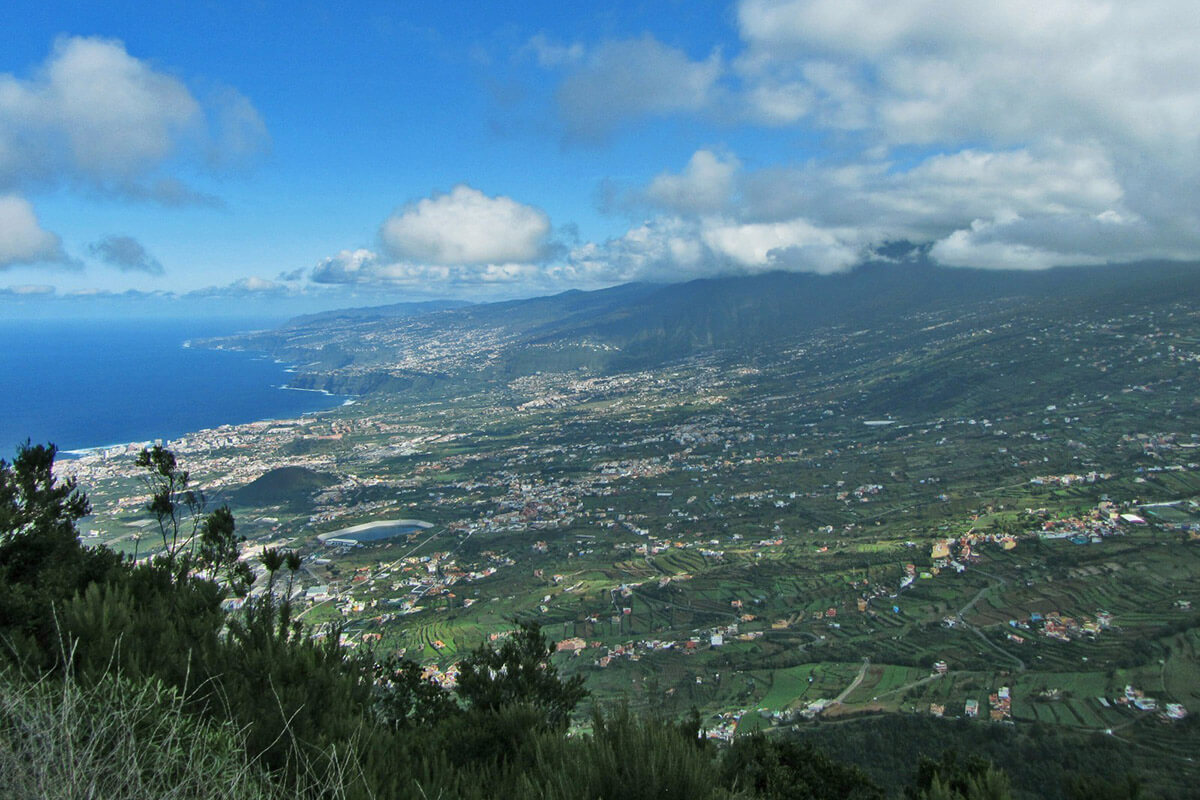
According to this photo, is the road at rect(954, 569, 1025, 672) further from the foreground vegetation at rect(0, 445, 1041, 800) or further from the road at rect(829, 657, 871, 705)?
the foreground vegetation at rect(0, 445, 1041, 800)

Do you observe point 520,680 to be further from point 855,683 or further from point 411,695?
point 855,683

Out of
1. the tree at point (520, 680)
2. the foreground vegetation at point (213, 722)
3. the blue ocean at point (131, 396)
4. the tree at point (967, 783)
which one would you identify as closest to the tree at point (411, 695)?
the tree at point (520, 680)

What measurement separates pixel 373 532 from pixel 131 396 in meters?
90.1

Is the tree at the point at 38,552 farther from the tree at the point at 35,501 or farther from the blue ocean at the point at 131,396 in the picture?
the blue ocean at the point at 131,396

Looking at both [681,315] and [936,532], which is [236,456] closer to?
[936,532]

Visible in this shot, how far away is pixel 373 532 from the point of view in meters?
41.1

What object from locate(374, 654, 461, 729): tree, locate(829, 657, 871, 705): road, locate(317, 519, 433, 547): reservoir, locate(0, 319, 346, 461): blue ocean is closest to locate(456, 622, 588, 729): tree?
locate(374, 654, 461, 729): tree

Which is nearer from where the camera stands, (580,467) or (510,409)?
(580,467)

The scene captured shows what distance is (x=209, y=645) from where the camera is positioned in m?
4.47

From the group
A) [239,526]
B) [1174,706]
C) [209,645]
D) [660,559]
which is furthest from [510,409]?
[209,645]

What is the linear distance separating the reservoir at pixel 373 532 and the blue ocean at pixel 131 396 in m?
29.1

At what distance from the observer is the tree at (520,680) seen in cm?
845

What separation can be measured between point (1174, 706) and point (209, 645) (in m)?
25.4

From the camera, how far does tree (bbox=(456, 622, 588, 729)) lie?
8453 millimetres
